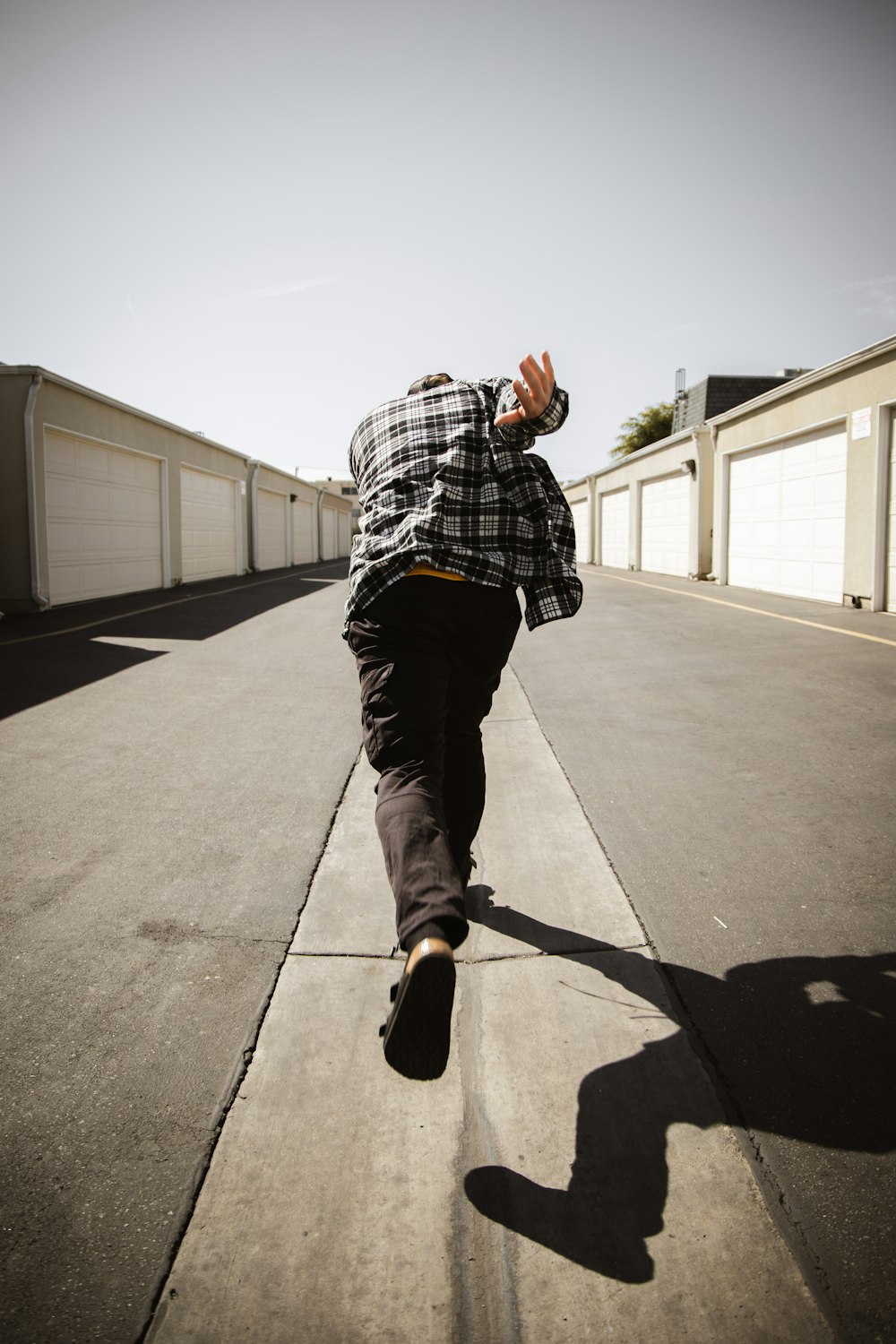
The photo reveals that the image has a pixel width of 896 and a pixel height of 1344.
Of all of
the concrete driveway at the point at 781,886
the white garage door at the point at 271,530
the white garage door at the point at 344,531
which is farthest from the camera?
the white garage door at the point at 344,531

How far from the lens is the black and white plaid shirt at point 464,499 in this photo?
6.68 ft

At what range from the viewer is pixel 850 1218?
57.7 inches

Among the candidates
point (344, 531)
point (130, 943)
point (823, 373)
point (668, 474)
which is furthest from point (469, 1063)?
point (344, 531)

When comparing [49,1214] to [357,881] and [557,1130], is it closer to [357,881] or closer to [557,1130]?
[557,1130]

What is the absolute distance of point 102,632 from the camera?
31.4 ft

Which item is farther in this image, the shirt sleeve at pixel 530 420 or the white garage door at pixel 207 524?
the white garage door at pixel 207 524

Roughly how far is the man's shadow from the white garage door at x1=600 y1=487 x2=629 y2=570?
23981 millimetres

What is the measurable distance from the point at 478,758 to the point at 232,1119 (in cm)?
107

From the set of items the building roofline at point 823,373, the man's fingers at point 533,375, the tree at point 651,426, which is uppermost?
the tree at point 651,426

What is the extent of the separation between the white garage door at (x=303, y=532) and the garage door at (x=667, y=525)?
1383 centimetres

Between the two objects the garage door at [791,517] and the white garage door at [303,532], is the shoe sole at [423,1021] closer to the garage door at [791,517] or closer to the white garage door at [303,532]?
the garage door at [791,517]

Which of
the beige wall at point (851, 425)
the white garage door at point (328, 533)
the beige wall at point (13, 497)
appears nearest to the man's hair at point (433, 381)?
the beige wall at point (851, 425)

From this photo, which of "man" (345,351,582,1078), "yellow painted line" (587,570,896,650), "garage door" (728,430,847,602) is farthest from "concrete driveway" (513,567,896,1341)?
"garage door" (728,430,847,602)

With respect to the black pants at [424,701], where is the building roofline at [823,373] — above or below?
above
